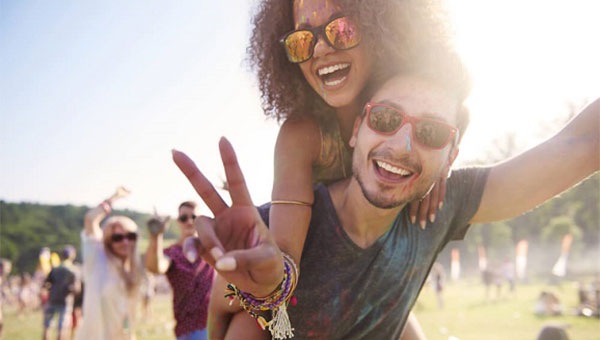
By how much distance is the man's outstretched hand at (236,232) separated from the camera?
144 centimetres

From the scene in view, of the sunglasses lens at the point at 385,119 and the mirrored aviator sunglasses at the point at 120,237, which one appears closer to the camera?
the sunglasses lens at the point at 385,119

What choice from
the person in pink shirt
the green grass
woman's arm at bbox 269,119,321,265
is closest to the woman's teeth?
woman's arm at bbox 269,119,321,265

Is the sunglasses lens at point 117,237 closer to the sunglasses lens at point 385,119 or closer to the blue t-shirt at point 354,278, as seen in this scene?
the blue t-shirt at point 354,278

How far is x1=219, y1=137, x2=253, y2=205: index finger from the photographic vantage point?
1567 mm

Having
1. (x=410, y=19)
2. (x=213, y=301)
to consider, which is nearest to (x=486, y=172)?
(x=410, y=19)

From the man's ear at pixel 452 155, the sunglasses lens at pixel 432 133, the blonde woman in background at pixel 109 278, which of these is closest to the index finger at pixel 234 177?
the sunglasses lens at pixel 432 133

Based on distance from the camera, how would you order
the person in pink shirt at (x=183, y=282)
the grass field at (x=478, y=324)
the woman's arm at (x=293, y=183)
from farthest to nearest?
the grass field at (x=478, y=324), the person in pink shirt at (x=183, y=282), the woman's arm at (x=293, y=183)

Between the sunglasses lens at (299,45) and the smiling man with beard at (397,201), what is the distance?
345 mm

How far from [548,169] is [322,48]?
1235 mm

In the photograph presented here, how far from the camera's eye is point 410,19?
215 centimetres

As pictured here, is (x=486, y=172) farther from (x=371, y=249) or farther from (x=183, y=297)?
(x=183, y=297)

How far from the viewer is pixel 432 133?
6.70ft

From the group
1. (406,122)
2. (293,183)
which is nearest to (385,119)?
(406,122)

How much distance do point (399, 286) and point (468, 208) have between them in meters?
0.56
